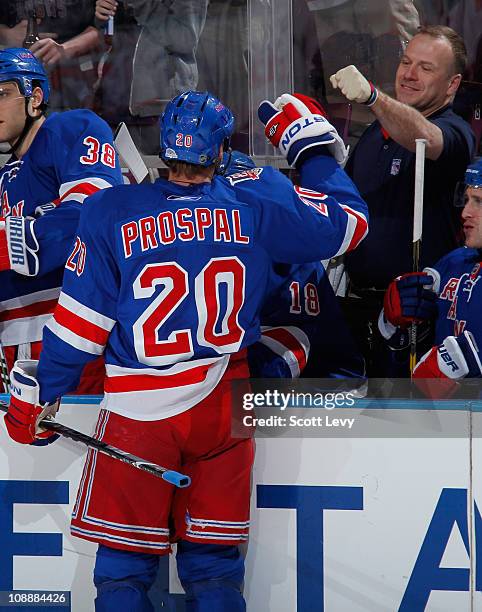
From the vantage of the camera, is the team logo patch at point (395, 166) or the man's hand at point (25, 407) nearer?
the man's hand at point (25, 407)

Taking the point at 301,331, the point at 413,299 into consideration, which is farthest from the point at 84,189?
the point at 413,299

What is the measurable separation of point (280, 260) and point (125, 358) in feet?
1.23

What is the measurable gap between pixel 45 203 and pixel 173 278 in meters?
0.76

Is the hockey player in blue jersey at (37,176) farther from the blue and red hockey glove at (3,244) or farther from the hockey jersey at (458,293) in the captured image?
the hockey jersey at (458,293)

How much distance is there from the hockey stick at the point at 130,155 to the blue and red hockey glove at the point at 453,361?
3.16 feet

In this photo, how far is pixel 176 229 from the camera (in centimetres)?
211

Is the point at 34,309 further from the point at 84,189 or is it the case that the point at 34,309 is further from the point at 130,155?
the point at 130,155

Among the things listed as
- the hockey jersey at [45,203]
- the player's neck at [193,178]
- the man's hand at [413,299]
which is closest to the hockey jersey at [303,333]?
the man's hand at [413,299]

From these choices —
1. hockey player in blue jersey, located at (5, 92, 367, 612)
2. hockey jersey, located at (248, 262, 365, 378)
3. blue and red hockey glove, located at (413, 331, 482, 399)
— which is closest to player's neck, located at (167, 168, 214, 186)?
hockey player in blue jersey, located at (5, 92, 367, 612)

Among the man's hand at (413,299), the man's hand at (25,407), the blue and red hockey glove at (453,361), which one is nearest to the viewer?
the man's hand at (25,407)

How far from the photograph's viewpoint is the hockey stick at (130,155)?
9.80ft

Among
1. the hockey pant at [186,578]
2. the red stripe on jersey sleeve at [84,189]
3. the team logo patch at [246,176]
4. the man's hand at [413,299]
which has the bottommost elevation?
the hockey pant at [186,578]

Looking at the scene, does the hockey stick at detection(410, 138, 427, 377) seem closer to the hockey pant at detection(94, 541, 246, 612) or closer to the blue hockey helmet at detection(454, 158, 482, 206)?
the blue hockey helmet at detection(454, 158, 482, 206)

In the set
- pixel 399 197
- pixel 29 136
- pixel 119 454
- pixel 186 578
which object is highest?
pixel 29 136
